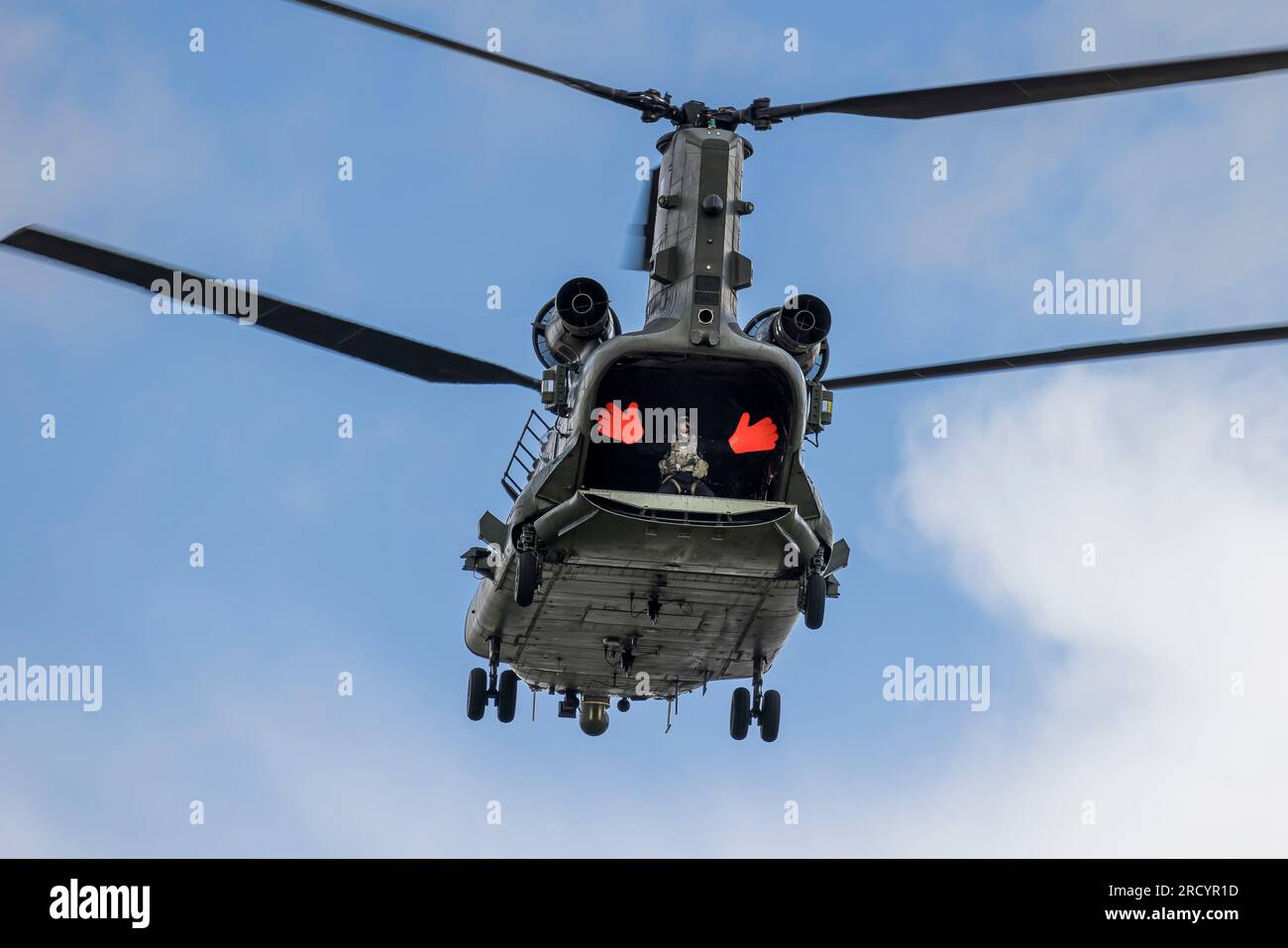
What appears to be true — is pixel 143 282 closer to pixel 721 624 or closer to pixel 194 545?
pixel 194 545

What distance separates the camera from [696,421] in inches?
1118

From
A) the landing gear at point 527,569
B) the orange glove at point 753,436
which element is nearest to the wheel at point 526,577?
the landing gear at point 527,569

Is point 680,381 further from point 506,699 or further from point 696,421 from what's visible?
point 506,699

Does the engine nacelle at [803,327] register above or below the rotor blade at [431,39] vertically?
below

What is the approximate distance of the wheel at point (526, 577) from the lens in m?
28.6

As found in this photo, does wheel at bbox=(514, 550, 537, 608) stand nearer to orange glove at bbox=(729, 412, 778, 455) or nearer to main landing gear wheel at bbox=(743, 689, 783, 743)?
orange glove at bbox=(729, 412, 778, 455)

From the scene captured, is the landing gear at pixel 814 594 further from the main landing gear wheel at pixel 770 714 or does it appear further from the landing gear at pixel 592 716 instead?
the landing gear at pixel 592 716

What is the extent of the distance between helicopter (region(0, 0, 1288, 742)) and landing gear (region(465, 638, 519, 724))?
105 inches

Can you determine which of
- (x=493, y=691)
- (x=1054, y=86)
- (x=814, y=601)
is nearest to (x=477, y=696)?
(x=493, y=691)

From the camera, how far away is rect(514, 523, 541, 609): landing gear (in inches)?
1125

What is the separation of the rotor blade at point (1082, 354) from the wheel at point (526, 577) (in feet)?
19.1

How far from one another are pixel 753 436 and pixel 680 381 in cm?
142

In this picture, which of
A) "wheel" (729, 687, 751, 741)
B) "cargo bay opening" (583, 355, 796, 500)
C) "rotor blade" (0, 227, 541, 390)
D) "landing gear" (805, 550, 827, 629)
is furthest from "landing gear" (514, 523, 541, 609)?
"wheel" (729, 687, 751, 741)

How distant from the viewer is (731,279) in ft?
91.5
